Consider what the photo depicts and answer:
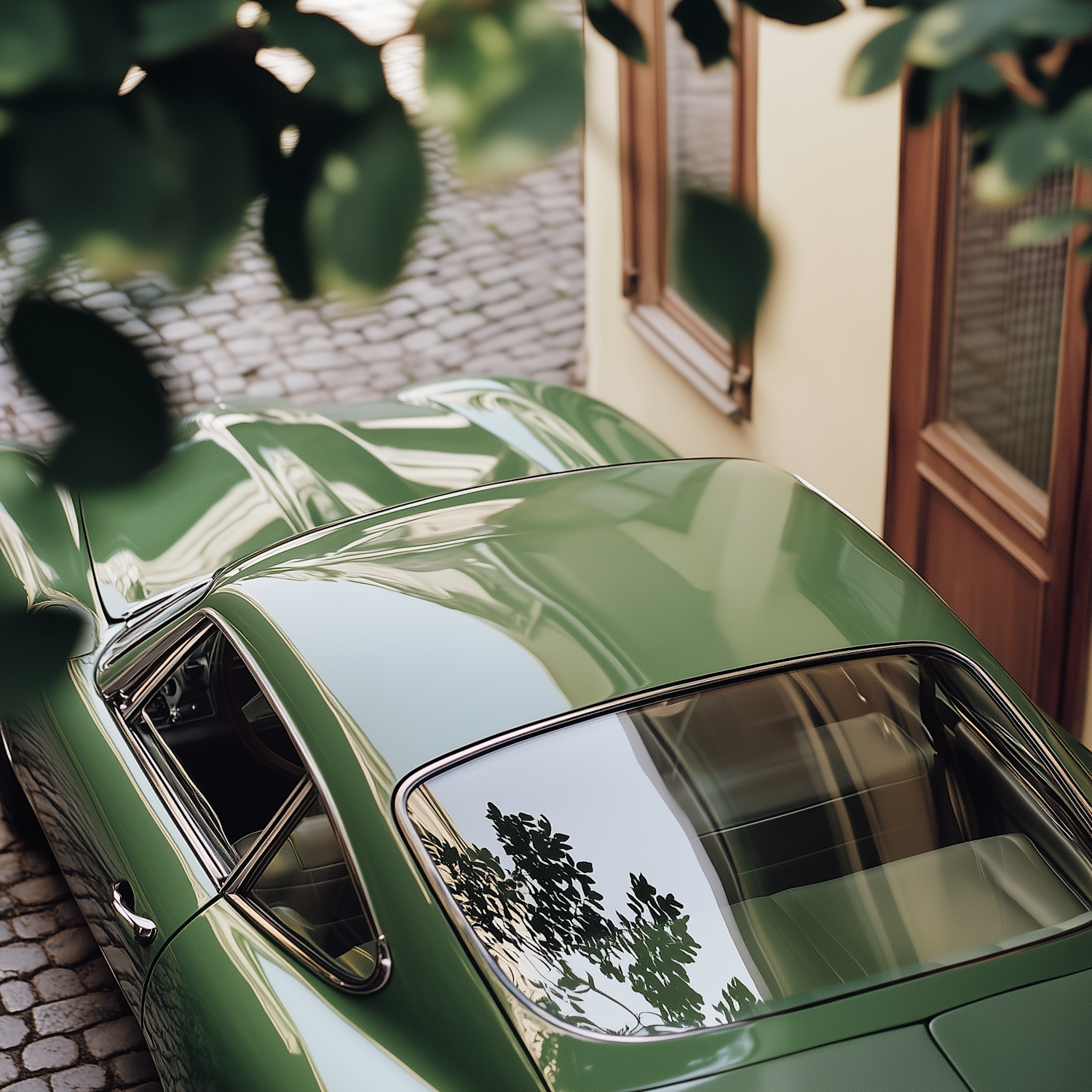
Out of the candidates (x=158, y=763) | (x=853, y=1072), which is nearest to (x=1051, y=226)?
(x=853, y=1072)

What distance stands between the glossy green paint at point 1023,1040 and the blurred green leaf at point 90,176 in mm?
1600

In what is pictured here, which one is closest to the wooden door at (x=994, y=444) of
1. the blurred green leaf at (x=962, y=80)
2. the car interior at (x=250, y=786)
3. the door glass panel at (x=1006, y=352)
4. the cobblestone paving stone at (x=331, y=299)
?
the door glass panel at (x=1006, y=352)

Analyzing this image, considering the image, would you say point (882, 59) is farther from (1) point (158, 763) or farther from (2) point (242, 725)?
(1) point (158, 763)

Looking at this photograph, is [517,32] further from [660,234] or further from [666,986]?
[666,986]

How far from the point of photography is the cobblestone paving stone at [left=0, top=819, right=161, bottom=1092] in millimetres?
3078

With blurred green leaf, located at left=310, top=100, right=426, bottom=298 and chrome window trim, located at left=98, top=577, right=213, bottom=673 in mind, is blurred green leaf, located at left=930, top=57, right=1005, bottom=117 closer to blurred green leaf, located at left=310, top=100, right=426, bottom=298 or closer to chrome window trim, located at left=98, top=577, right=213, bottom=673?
blurred green leaf, located at left=310, top=100, right=426, bottom=298

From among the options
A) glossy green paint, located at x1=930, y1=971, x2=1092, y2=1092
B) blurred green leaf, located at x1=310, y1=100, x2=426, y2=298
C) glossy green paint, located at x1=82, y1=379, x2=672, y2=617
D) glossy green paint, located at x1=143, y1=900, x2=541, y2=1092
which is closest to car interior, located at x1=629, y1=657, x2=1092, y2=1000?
glossy green paint, located at x1=930, y1=971, x2=1092, y2=1092

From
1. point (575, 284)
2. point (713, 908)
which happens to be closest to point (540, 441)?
point (713, 908)

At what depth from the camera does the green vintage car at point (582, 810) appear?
1.89 m

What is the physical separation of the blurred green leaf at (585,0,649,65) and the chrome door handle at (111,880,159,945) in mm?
2004

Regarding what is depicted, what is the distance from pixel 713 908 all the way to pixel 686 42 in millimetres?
1429

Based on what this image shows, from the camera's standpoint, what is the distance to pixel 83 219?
690mm

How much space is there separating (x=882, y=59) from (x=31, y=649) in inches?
28.2

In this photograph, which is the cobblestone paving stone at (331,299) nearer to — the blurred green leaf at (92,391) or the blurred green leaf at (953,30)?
the blurred green leaf at (92,391)
